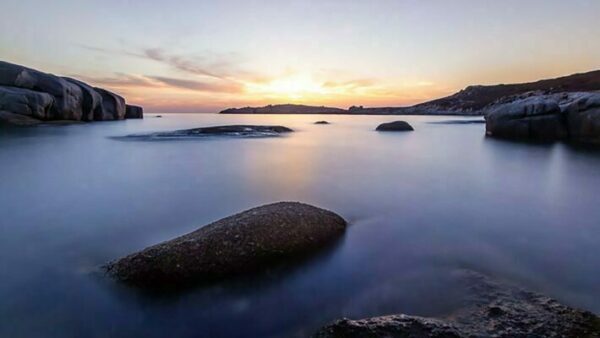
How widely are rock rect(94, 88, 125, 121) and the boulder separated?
23.4ft

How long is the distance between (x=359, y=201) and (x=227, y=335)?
6.64 m

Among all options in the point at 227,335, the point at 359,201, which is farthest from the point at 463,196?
the point at 227,335

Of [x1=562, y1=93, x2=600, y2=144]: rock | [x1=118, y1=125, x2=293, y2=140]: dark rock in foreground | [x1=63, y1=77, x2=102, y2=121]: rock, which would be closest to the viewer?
[x1=562, y1=93, x2=600, y2=144]: rock

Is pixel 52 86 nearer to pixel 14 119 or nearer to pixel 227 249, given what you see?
pixel 14 119

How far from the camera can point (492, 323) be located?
3.63m

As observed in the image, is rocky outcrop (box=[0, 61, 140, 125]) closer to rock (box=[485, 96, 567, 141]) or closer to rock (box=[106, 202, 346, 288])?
rock (box=[106, 202, 346, 288])

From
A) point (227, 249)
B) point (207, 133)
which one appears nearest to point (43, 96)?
point (207, 133)

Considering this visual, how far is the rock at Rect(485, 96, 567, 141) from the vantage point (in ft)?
84.6

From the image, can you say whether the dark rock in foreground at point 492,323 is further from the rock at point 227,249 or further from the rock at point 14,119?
the rock at point 14,119

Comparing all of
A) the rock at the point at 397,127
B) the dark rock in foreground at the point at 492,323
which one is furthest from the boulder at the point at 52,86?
the dark rock in foreground at the point at 492,323

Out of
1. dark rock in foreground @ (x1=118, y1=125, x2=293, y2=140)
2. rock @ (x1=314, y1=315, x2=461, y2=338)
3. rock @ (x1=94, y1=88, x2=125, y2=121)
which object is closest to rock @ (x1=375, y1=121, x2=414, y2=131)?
dark rock in foreground @ (x1=118, y1=125, x2=293, y2=140)

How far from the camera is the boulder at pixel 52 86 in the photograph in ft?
121

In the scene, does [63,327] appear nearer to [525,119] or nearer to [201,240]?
[201,240]

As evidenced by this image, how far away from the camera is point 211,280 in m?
4.71
